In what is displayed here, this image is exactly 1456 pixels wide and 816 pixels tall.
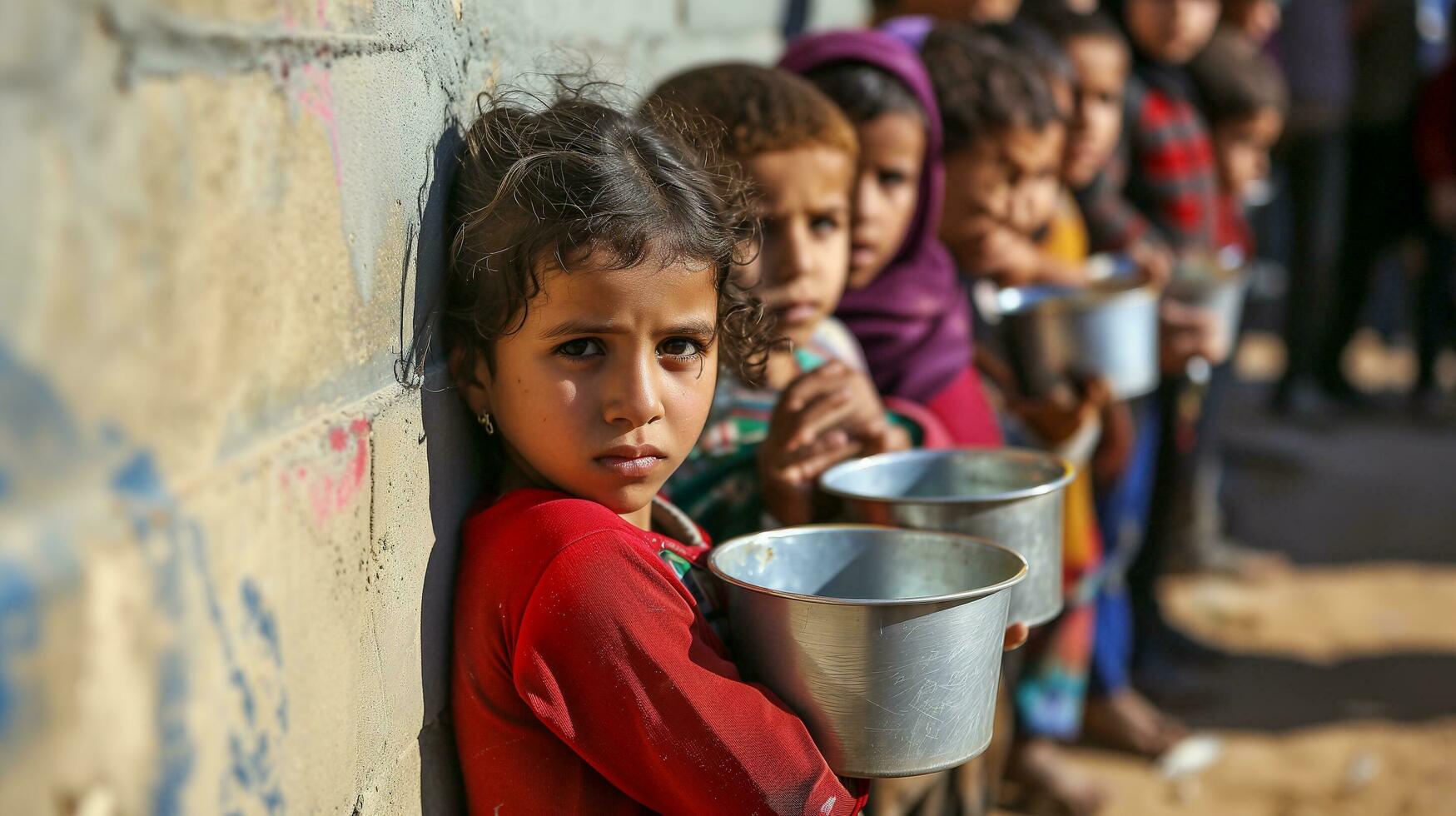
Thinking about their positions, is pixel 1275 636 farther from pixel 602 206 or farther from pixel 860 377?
pixel 602 206

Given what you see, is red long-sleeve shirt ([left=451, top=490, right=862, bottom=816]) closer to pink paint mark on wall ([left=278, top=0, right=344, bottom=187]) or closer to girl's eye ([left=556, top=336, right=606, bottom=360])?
girl's eye ([left=556, top=336, right=606, bottom=360])

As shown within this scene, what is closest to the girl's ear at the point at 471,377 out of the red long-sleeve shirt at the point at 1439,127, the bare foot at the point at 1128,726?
the bare foot at the point at 1128,726

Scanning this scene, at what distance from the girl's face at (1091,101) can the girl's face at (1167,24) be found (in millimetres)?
513

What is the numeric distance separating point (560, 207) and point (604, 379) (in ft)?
0.65

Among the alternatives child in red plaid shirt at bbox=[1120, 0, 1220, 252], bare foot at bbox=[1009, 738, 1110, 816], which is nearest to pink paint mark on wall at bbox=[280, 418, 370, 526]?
bare foot at bbox=[1009, 738, 1110, 816]

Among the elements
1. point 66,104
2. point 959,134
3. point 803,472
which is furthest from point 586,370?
point 959,134

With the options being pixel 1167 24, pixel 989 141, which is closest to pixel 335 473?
pixel 989 141

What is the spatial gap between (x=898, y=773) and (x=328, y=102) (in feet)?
3.05

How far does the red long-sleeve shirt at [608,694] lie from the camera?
1.34m

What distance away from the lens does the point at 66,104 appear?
791 mm

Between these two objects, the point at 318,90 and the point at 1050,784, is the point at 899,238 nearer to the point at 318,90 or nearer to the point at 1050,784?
the point at 318,90

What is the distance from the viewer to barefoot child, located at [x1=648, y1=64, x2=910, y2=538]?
195 cm

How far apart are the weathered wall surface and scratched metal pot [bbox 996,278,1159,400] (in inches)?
67.9

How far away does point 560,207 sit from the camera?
1.45 metres
